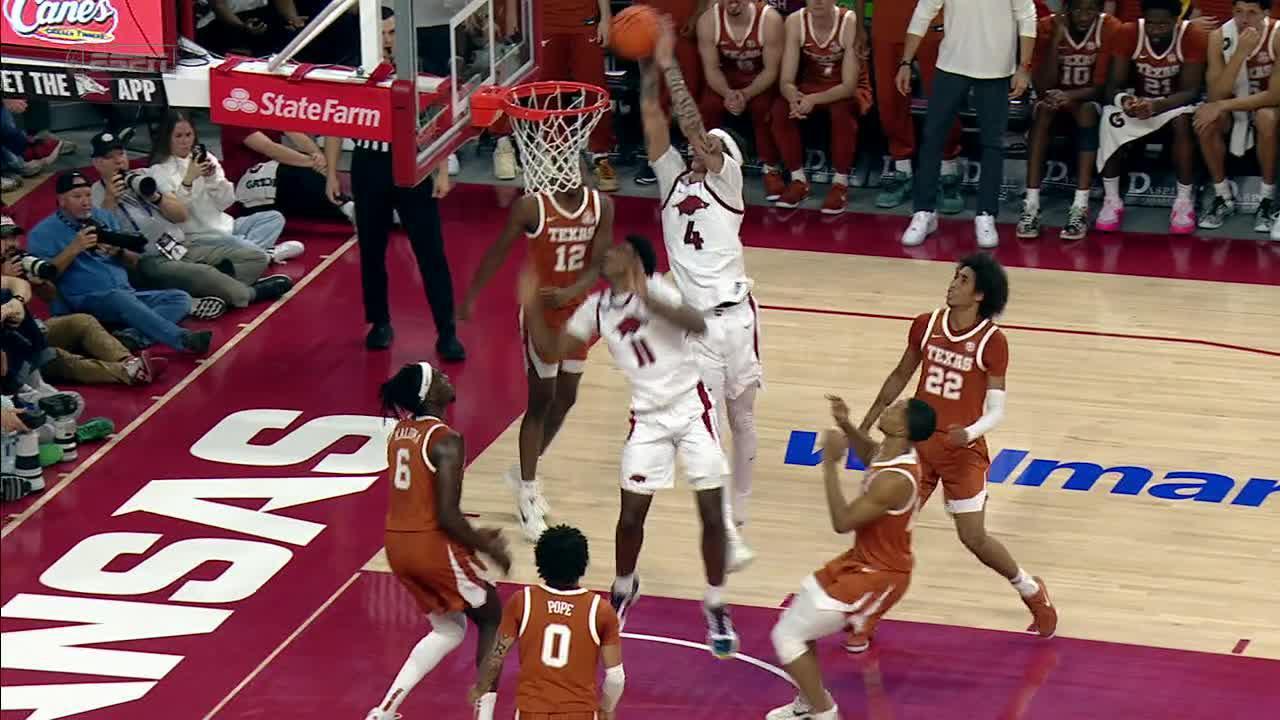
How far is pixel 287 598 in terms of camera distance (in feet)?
29.8

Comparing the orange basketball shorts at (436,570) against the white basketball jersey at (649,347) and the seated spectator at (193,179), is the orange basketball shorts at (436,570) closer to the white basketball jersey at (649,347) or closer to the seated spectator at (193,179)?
the white basketball jersey at (649,347)

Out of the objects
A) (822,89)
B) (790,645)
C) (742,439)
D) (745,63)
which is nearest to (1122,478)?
(742,439)

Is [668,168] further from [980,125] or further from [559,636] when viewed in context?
[980,125]

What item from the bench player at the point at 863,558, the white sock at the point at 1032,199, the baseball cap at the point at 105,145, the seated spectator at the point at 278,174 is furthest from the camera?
the white sock at the point at 1032,199

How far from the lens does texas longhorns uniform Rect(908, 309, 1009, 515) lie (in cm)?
852

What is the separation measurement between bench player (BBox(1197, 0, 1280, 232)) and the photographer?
20.6 feet

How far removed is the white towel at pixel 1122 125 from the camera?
547 inches

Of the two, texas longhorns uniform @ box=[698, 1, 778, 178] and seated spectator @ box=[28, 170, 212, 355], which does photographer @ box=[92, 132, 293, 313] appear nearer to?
seated spectator @ box=[28, 170, 212, 355]

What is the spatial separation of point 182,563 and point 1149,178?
26.3ft

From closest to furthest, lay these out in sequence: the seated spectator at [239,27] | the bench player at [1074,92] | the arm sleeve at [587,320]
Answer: the arm sleeve at [587,320] → the bench player at [1074,92] → the seated spectator at [239,27]

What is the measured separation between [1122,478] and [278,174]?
6.26 metres

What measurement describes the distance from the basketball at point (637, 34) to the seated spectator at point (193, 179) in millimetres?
3822

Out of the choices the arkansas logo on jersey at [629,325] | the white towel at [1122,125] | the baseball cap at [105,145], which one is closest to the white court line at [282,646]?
the arkansas logo on jersey at [629,325]

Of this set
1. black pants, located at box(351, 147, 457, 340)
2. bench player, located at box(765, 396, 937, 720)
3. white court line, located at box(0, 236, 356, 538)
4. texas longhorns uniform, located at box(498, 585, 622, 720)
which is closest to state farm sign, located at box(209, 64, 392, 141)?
black pants, located at box(351, 147, 457, 340)
